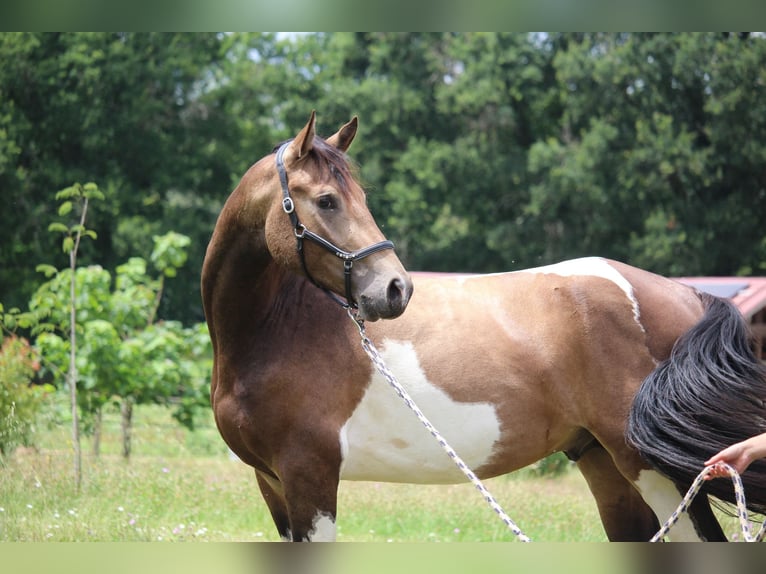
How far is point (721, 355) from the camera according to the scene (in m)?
3.45

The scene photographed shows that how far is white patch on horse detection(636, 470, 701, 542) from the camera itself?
11.3 ft

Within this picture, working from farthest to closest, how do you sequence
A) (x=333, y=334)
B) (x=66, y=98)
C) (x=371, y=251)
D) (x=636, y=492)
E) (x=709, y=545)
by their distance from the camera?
(x=66, y=98) < (x=636, y=492) < (x=333, y=334) < (x=371, y=251) < (x=709, y=545)

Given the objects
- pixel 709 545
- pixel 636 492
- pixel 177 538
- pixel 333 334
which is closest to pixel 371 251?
pixel 333 334

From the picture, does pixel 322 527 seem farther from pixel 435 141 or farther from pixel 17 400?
pixel 435 141

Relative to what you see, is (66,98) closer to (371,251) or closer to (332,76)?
(332,76)

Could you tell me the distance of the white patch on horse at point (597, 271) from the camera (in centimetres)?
356

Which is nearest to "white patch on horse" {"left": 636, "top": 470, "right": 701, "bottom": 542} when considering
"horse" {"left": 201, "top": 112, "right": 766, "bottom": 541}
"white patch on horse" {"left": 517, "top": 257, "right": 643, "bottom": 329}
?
"horse" {"left": 201, "top": 112, "right": 766, "bottom": 541}

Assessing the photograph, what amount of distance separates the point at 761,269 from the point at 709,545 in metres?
17.4

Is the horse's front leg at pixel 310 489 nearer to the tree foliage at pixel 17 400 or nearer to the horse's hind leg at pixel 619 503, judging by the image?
the horse's hind leg at pixel 619 503

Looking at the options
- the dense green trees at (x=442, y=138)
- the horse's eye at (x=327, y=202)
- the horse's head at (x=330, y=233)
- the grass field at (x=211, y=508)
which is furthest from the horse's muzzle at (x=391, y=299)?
the dense green trees at (x=442, y=138)

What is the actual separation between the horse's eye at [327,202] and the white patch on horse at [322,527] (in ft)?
3.80

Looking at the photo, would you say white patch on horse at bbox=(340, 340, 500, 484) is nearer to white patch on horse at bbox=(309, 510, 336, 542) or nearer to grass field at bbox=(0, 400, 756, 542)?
white patch on horse at bbox=(309, 510, 336, 542)

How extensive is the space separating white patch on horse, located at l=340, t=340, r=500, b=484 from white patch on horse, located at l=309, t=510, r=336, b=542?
233 mm

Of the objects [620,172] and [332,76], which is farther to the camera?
[332,76]
